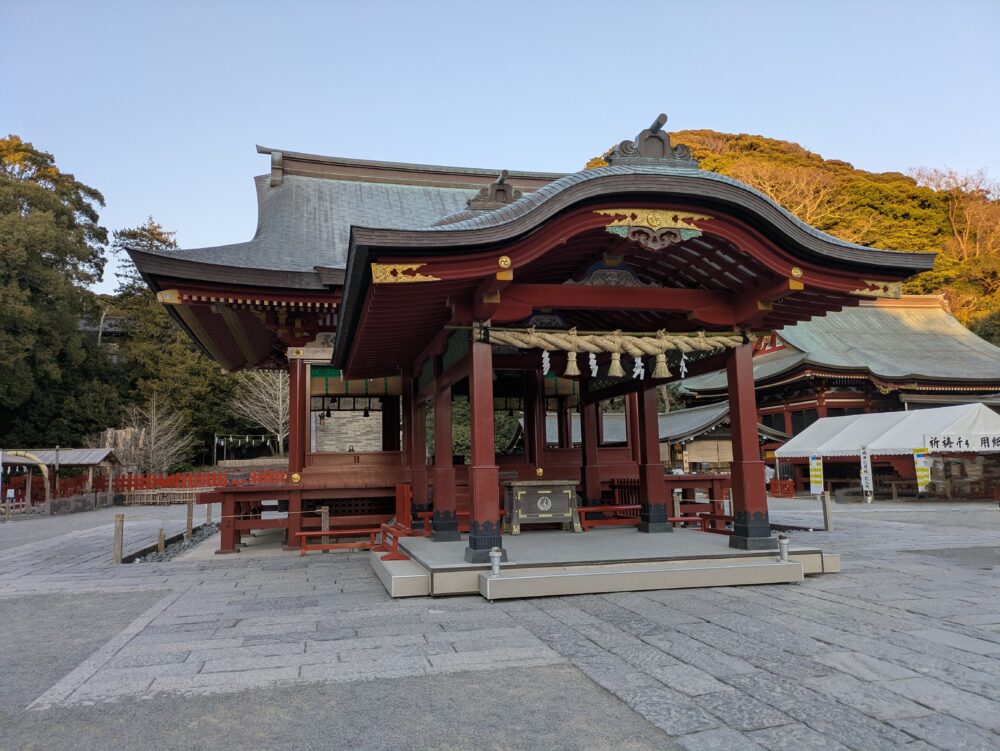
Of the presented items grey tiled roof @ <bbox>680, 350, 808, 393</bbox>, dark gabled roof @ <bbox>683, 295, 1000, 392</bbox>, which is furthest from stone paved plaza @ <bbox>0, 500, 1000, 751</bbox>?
dark gabled roof @ <bbox>683, 295, 1000, 392</bbox>

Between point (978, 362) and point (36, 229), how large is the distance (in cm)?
4248

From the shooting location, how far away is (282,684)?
3.87 metres

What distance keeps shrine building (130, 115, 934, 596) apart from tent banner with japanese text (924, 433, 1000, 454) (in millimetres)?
7629

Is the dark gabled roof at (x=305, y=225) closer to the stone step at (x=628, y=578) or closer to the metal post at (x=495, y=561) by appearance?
the metal post at (x=495, y=561)

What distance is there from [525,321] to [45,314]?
30.7 metres

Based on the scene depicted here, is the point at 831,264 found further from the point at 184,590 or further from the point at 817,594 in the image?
the point at 184,590

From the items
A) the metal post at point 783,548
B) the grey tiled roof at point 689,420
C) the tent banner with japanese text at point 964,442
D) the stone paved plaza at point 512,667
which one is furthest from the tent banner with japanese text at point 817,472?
the metal post at point 783,548

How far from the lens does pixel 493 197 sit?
8.20m

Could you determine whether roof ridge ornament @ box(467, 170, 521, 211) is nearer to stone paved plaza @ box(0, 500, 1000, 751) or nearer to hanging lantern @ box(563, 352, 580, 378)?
hanging lantern @ box(563, 352, 580, 378)

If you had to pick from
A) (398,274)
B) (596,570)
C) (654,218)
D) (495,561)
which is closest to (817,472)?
(596,570)

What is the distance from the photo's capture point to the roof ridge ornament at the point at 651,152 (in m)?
6.97

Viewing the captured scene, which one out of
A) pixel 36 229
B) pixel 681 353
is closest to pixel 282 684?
pixel 681 353

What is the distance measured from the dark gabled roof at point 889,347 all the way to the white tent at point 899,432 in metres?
4.12

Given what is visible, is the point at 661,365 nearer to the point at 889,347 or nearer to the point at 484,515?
the point at 484,515
